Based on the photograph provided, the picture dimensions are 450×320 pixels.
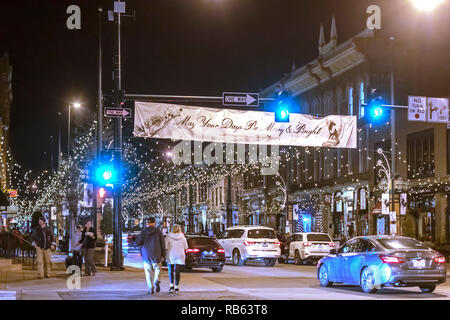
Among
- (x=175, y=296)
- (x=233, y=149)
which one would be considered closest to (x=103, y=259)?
(x=175, y=296)

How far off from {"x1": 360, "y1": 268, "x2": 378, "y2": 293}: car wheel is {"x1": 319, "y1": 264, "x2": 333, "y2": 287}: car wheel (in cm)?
183

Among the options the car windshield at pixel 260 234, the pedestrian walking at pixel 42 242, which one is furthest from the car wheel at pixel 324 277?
the car windshield at pixel 260 234

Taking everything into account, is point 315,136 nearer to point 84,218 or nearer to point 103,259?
point 103,259

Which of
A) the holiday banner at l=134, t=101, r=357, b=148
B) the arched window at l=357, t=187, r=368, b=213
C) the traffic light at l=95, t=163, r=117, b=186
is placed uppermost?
the holiday banner at l=134, t=101, r=357, b=148

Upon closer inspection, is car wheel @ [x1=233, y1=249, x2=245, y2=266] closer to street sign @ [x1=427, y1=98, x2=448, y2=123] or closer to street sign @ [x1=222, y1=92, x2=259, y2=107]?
street sign @ [x1=427, y1=98, x2=448, y2=123]

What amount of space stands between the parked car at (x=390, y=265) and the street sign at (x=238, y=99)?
6.10 meters

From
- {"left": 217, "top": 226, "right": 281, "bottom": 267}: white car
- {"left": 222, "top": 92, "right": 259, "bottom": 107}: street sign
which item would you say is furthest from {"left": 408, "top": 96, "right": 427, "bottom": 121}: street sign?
{"left": 217, "top": 226, "right": 281, "bottom": 267}: white car

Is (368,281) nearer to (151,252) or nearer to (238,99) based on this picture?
(151,252)

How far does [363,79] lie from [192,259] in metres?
33.2

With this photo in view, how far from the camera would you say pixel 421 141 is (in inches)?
1922

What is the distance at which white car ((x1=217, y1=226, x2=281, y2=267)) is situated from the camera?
106 feet

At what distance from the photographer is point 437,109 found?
2631 cm

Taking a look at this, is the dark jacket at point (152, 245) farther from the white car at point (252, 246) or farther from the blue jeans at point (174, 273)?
the white car at point (252, 246)

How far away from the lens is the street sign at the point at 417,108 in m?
25.8
